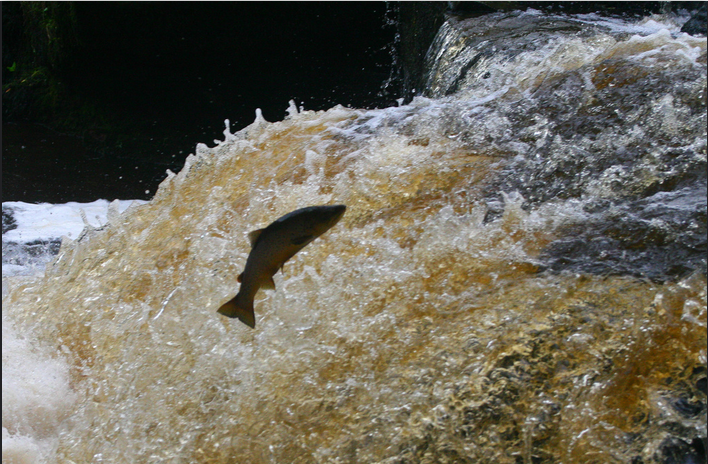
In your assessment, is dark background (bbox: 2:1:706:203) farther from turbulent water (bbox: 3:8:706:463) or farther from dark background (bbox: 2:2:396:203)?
turbulent water (bbox: 3:8:706:463)

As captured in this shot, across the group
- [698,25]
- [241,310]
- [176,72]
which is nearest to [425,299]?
[241,310]

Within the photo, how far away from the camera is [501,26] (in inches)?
171

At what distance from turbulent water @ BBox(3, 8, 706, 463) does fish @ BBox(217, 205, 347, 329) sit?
0.62m

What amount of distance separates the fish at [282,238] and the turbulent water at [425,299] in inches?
24.4

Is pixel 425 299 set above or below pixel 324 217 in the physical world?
below

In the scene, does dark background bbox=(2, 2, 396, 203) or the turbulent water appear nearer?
the turbulent water

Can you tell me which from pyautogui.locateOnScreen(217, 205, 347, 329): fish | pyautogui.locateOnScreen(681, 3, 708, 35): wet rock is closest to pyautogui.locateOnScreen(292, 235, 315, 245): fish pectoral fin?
pyautogui.locateOnScreen(217, 205, 347, 329): fish

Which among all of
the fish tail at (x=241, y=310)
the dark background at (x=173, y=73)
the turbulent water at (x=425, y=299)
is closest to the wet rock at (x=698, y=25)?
the turbulent water at (x=425, y=299)

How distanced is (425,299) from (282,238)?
2.67 feet

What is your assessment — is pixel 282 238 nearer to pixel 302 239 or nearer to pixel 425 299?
pixel 302 239

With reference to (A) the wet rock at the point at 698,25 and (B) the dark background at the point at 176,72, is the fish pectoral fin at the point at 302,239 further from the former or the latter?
(B) the dark background at the point at 176,72

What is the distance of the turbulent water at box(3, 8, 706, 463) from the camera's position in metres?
1.74

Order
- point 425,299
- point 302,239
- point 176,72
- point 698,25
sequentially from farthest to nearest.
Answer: point 176,72 → point 698,25 → point 425,299 → point 302,239

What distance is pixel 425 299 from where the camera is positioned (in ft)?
6.60
